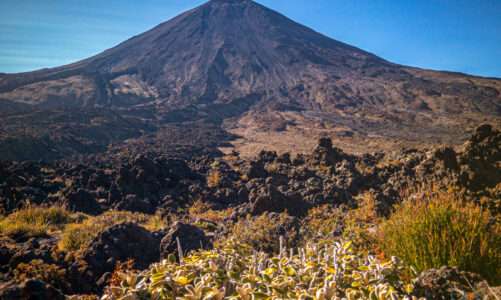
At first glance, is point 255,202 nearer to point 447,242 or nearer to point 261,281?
point 447,242

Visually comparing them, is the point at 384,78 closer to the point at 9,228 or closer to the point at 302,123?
the point at 302,123

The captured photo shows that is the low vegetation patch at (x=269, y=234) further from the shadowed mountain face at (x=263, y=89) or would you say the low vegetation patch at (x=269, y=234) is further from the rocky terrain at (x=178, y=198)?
the shadowed mountain face at (x=263, y=89)

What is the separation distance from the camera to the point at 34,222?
6.68m

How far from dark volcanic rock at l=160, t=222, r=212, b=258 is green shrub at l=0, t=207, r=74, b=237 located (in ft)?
8.24

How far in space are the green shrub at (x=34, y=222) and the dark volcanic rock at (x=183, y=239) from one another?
251 centimetres

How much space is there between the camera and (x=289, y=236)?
4977 mm

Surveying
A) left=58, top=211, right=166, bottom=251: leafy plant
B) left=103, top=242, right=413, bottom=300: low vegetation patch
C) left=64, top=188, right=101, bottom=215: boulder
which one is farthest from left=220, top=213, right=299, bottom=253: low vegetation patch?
left=64, top=188, right=101, bottom=215: boulder

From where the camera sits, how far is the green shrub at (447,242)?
3.13m

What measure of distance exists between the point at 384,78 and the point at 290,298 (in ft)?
182

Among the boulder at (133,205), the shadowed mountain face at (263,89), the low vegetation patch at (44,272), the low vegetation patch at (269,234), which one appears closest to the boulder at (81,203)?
the boulder at (133,205)

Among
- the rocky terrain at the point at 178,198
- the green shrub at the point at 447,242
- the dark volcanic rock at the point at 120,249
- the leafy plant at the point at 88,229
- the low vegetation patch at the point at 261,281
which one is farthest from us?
the leafy plant at the point at 88,229

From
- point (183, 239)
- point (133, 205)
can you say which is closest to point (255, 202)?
point (183, 239)

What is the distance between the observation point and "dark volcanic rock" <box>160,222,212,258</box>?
452cm

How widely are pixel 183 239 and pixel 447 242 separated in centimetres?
→ 298
